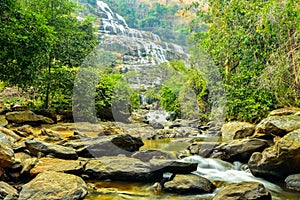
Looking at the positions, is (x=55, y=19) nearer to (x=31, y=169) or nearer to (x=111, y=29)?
(x=31, y=169)

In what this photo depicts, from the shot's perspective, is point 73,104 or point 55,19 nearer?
point 55,19

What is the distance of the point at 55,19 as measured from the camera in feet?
33.2

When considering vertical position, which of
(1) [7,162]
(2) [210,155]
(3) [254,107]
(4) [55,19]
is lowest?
(2) [210,155]

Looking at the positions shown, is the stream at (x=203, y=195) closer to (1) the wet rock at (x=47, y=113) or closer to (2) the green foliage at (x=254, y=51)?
(2) the green foliage at (x=254, y=51)

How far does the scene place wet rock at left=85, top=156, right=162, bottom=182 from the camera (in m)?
4.34

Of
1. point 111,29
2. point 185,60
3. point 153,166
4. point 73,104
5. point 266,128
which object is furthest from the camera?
point 111,29

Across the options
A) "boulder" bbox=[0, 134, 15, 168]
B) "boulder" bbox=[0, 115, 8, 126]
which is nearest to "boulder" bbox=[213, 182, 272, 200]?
"boulder" bbox=[0, 134, 15, 168]

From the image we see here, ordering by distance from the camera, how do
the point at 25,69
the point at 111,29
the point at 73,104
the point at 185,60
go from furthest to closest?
the point at 111,29, the point at 185,60, the point at 73,104, the point at 25,69

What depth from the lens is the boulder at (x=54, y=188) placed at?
3.25 metres

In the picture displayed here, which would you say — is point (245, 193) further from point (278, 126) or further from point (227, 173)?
point (278, 126)

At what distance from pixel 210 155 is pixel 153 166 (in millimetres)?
1931

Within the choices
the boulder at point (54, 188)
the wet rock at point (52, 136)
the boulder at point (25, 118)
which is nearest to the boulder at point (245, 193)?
the boulder at point (54, 188)

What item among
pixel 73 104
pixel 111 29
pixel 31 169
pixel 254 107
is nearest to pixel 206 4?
pixel 254 107

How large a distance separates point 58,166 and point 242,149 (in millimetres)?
3522
